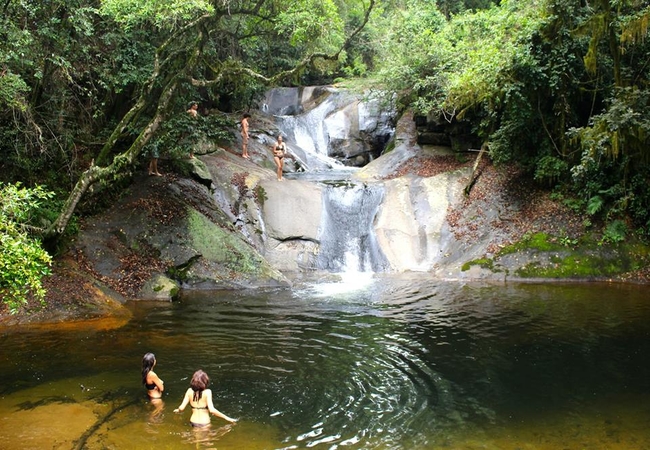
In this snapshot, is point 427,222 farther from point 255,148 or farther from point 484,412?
point 484,412

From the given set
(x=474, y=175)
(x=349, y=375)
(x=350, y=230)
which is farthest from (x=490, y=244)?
(x=349, y=375)

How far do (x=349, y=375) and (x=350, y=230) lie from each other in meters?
11.2

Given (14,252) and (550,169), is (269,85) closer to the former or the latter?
(550,169)

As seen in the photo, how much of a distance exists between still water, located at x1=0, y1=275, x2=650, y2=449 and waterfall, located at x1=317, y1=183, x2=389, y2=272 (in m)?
4.73

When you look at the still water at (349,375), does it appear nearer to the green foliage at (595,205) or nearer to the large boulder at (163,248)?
the large boulder at (163,248)

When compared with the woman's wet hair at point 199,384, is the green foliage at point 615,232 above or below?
above

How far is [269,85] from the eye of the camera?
54.3 feet

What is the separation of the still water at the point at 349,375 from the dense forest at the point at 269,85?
13.0 feet

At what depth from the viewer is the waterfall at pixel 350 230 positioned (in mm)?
18203

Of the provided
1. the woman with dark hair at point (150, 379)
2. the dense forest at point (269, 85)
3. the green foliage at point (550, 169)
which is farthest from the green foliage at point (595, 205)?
the woman with dark hair at point (150, 379)

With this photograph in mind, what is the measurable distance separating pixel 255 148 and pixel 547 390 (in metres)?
18.8

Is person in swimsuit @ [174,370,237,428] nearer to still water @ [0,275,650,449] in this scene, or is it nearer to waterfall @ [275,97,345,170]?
still water @ [0,275,650,449]

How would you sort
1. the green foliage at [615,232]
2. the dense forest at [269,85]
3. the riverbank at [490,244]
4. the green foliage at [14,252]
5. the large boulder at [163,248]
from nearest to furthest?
the green foliage at [14,252]
the riverbank at [490,244]
the dense forest at [269,85]
the large boulder at [163,248]
the green foliage at [615,232]

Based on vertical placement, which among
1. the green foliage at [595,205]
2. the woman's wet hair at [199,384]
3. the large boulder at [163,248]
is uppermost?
the green foliage at [595,205]
